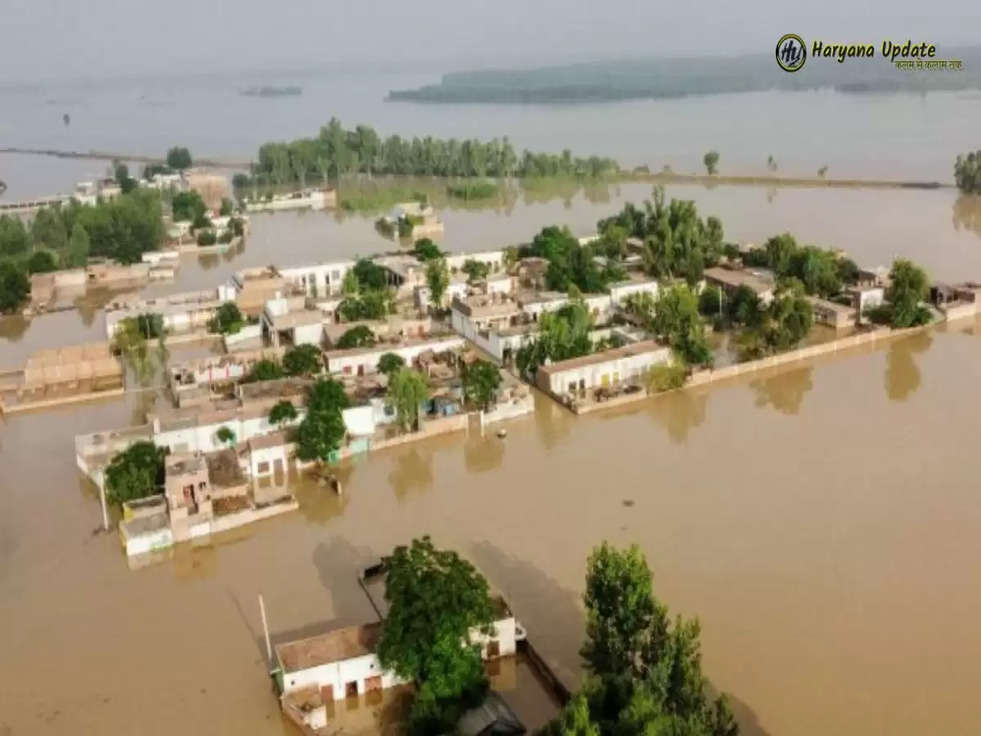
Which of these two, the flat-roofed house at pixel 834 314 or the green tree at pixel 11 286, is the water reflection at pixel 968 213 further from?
the green tree at pixel 11 286

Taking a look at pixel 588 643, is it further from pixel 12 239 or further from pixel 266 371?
pixel 12 239

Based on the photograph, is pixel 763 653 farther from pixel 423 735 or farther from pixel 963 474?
pixel 963 474

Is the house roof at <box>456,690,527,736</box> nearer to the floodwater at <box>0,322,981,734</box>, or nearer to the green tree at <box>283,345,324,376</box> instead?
the floodwater at <box>0,322,981,734</box>

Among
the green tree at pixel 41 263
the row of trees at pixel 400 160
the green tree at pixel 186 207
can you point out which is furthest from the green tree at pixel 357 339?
the row of trees at pixel 400 160

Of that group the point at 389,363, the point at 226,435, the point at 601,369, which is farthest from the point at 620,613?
the point at 389,363

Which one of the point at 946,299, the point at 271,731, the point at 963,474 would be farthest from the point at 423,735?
the point at 946,299

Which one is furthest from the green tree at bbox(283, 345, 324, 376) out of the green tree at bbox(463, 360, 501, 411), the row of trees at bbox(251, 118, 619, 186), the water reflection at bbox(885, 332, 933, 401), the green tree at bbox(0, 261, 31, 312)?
the row of trees at bbox(251, 118, 619, 186)

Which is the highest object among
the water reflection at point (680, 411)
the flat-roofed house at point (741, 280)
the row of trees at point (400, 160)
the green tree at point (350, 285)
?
the row of trees at point (400, 160)
